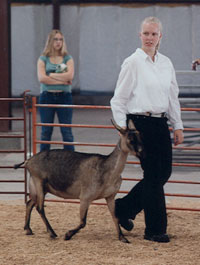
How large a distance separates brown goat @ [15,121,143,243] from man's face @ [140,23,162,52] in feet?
2.14

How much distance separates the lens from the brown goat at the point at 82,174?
630cm

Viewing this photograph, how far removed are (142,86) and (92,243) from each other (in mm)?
1430

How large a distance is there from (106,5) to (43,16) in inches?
70.0

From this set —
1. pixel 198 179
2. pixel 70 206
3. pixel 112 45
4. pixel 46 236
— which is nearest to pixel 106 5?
pixel 112 45

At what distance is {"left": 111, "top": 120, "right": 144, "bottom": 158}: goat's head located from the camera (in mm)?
6105

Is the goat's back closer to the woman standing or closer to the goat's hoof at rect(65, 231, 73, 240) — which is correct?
the goat's hoof at rect(65, 231, 73, 240)

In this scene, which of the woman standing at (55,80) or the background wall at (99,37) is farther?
the background wall at (99,37)

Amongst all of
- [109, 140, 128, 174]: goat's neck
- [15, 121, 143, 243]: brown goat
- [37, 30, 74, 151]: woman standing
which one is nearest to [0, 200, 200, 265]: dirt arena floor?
[15, 121, 143, 243]: brown goat

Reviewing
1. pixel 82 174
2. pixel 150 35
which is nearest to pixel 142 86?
pixel 150 35

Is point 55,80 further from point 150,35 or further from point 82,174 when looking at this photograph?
point 150,35

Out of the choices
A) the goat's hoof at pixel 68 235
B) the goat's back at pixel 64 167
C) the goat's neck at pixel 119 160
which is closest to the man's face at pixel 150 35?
the goat's neck at pixel 119 160

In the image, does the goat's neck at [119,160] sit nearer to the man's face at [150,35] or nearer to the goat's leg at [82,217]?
the goat's leg at [82,217]

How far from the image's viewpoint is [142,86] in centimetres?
604

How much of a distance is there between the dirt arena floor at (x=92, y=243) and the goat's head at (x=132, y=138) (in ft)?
2.69
